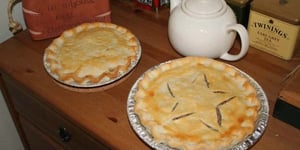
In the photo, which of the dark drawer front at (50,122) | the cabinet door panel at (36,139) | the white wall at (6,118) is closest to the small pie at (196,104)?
the dark drawer front at (50,122)

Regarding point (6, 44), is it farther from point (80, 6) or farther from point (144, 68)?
point (144, 68)

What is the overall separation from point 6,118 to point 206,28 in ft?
2.45

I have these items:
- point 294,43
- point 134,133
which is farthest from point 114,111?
point 294,43

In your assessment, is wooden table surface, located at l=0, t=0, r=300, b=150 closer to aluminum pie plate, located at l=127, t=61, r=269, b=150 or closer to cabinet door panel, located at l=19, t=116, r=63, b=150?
aluminum pie plate, located at l=127, t=61, r=269, b=150

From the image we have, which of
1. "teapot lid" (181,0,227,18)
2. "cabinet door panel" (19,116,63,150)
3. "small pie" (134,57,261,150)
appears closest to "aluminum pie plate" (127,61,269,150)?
"small pie" (134,57,261,150)

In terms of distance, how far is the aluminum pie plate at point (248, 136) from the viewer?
27.2 inches

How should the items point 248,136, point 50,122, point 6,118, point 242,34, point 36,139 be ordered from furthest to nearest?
point 6,118 → point 36,139 → point 50,122 → point 242,34 → point 248,136

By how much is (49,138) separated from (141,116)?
0.39 metres

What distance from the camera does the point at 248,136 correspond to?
70 cm

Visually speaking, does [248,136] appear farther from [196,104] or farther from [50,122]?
[50,122]

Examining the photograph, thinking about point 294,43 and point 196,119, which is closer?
point 196,119

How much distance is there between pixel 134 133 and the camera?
2.47ft

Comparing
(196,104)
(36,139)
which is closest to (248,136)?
(196,104)

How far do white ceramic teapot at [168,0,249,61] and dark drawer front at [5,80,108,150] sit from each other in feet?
0.97
